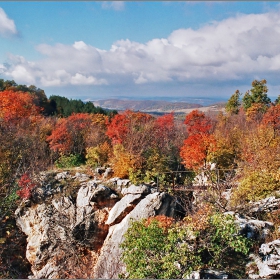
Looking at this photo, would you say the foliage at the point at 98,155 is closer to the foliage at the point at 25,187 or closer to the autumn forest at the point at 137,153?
the autumn forest at the point at 137,153

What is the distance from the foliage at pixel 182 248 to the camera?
7.16m

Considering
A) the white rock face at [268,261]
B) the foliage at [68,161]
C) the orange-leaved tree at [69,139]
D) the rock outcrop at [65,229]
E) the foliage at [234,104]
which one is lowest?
the rock outcrop at [65,229]

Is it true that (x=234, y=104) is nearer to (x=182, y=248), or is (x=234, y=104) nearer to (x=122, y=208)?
(x=122, y=208)

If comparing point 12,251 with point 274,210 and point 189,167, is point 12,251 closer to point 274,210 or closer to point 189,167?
point 189,167

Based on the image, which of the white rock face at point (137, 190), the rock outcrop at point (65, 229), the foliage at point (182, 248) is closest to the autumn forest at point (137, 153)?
the white rock face at point (137, 190)

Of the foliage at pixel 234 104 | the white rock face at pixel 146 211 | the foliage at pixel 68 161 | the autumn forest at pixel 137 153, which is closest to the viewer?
the white rock face at pixel 146 211

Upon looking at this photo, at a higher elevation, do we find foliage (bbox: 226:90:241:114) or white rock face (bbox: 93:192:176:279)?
foliage (bbox: 226:90:241:114)

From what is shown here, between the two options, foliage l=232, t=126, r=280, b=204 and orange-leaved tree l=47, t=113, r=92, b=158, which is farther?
orange-leaved tree l=47, t=113, r=92, b=158

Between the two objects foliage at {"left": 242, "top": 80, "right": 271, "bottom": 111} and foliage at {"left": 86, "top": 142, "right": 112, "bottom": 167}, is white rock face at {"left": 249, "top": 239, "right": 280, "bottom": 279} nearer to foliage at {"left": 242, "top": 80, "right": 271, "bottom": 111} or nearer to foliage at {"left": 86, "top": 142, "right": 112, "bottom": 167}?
foliage at {"left": 86, "top": 142, "right": 112, "bottom": 167}

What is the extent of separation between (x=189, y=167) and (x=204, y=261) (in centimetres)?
1168

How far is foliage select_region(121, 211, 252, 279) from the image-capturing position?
716 cm

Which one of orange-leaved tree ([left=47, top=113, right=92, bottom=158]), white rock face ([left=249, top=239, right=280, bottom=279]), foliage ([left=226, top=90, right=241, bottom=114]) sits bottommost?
white rock face ([left=249, top=239, right=280, bottom=279])

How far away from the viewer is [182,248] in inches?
284

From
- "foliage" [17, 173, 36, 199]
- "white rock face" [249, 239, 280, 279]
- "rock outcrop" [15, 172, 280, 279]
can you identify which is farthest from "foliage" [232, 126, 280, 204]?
"foliage" [17, 173, 36, 199]
